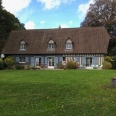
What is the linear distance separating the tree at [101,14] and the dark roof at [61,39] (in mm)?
7823

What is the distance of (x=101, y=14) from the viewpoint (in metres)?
43.0

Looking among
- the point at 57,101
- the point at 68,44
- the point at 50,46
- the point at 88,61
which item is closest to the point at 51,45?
the point at 50,46

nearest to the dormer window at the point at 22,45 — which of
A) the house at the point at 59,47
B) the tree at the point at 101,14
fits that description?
the house at the point at 59,47

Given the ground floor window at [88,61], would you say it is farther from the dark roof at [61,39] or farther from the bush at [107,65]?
the bush at [107,65]

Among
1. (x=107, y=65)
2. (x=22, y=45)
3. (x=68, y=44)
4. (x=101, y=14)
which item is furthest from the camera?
(x=101, y=14)

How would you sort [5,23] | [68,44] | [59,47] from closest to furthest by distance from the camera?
[68,44], [59,47], [5,23]

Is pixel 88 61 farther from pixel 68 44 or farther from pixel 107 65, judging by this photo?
pixel 107 65

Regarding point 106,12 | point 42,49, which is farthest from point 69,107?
point 106,12

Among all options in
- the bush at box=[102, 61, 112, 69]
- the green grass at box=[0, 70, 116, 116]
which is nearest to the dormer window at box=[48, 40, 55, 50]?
the bush at box=[102, 61, 112, 69]

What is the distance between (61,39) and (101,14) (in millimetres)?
12521

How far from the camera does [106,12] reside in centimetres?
4294

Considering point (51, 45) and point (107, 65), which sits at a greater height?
point (51, 45)

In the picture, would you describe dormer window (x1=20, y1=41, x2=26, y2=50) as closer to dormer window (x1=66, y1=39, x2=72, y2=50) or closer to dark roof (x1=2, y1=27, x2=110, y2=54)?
dark roof (x1=2, y1=27, x2=110, y2=54)

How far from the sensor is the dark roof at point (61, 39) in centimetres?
3341
